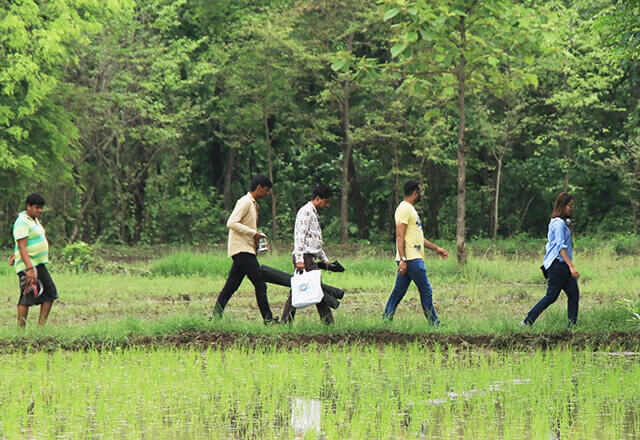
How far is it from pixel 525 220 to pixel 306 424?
30.9 m

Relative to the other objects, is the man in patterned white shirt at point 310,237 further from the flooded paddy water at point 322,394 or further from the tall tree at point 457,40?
the tall tree at point 457,40

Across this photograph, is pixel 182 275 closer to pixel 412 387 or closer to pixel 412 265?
pixel 412 265

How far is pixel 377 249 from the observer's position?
31344 mm

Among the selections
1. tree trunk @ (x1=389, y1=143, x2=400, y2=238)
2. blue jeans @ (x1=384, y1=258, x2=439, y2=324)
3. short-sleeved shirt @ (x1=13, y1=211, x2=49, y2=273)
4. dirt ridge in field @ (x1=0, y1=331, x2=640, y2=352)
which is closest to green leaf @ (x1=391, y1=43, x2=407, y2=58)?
blue jeans @ (x1=384, y1=258, x2=439, y2=324)

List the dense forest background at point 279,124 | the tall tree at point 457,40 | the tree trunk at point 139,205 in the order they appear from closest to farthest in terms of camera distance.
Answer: the tall tree at point 457,40
the dense forest background at point 279,124
the tree trunk at point 139,205

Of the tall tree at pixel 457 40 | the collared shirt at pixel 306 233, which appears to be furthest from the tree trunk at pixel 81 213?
the collared shirt at pixel 306 233

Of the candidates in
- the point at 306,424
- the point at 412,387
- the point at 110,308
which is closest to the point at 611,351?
the point at 412,387

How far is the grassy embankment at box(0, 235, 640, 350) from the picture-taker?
11453 mm

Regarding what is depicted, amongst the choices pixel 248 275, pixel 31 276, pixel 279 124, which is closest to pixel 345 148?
pixel 279 124

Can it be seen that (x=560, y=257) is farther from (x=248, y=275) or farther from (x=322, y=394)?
(x=322, y=394)

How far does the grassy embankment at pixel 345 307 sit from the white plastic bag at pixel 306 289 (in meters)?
0.53

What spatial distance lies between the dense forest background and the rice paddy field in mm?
8115

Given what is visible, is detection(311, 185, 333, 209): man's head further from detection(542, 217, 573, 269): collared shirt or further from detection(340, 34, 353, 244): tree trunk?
detection(340, 34, 353, 244): tree trunk

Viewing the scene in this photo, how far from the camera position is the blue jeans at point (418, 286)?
11609 mm
